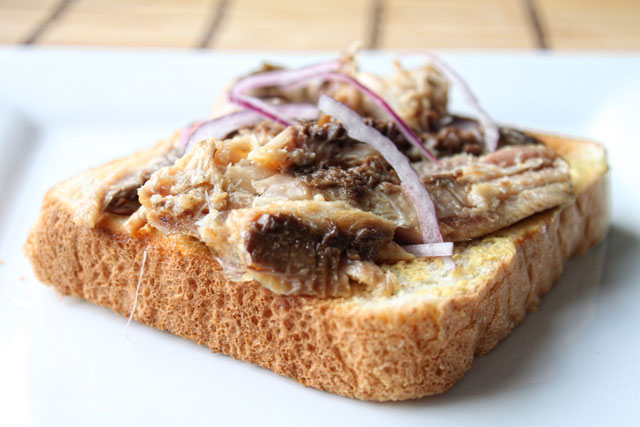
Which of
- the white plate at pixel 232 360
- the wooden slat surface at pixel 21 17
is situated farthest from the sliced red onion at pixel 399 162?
the wooden slat surface at pixel 21 17

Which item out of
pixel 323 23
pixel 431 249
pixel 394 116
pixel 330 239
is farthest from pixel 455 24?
pixel 330 239

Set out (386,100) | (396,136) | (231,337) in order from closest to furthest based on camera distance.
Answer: (231,337) → (396,136) → (386,100)

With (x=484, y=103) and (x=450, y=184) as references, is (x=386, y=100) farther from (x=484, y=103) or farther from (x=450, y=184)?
(x=484, y=103)

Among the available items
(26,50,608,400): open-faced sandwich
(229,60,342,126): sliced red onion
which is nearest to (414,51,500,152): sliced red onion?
(26,50,608,400): open-faced sandwich

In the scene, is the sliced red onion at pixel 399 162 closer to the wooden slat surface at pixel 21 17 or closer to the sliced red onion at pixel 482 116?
the sliced red onion at pixel 482 116

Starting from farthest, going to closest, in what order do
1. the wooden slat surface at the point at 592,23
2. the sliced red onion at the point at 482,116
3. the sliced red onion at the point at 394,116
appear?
the wooden slat surface at the point at 592,23 < the sliced red onion at the point at 482,116 < the sliced red onion at the point at 394,116

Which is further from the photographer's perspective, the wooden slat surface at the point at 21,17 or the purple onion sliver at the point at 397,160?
the wooden slat surface at the point at 21,17

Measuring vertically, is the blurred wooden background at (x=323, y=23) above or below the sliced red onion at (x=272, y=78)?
below

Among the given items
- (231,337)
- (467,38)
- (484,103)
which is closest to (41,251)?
(231,337)
